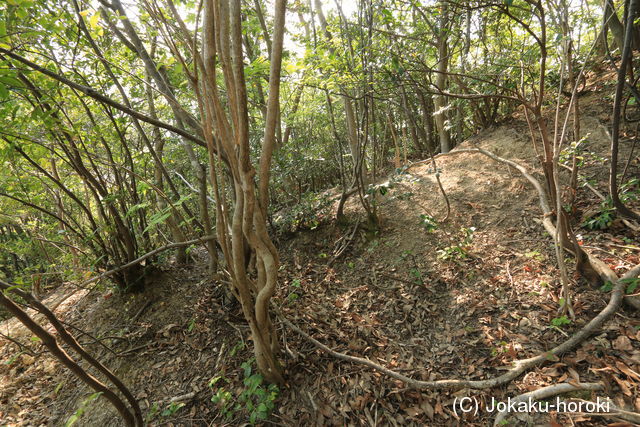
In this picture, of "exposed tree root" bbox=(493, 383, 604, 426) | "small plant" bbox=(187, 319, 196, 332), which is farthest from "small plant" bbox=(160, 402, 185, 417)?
"exposed tree root" bbox=(493, 383, 604, 426)

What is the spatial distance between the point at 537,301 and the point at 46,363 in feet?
19.4

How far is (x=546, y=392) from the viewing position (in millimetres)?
1897

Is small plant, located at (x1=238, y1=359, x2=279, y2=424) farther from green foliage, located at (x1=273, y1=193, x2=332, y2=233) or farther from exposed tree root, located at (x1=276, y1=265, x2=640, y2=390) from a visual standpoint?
green foliage, located at (x1=273, y1=193, x2=332, y2=233)

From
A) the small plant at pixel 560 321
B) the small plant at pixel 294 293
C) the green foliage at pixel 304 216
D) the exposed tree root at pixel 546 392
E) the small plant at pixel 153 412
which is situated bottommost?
the small plant at pixel 153 412

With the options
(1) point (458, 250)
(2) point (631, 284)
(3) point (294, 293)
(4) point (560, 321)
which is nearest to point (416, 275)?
(1) point (458, 250)

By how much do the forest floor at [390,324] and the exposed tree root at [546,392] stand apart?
69 millimetres

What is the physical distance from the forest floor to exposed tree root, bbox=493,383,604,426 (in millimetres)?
69

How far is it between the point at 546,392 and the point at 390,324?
136 cm

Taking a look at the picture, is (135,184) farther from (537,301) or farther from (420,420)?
(537,301)

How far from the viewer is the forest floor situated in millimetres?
2217

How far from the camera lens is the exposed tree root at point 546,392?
1854 millimetres

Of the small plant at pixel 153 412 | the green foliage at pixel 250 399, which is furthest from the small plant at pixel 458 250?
the small plant at pixel 153 412

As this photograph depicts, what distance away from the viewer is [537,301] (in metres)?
2.61

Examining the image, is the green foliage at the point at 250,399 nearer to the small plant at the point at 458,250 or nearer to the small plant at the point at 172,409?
the small plant at the point at 172,409
